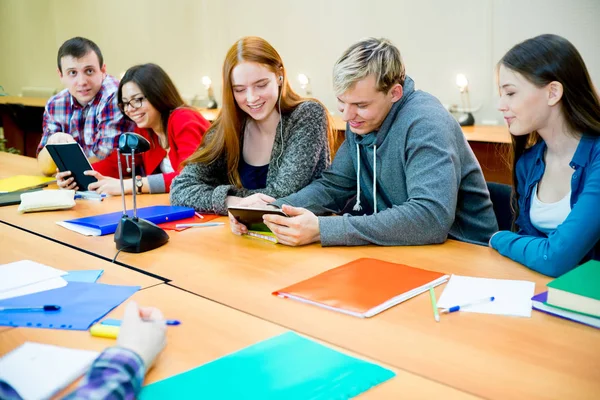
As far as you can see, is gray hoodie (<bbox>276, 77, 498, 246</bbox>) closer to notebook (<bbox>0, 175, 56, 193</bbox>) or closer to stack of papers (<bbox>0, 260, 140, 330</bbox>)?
stack of papers (<bbox>0, 260, 140, 330</bbox>)

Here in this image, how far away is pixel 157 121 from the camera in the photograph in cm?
281

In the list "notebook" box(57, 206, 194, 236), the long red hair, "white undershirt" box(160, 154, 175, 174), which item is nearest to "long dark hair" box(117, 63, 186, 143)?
"white undershirt" box(160, 154, 175, 174)

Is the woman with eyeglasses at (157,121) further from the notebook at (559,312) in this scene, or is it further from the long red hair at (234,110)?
the notebook at (559,312)

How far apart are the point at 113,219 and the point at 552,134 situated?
4.60 ft

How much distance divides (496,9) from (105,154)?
2.54 meters

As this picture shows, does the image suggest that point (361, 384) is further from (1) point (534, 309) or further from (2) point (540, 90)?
(2) point (540, 90)

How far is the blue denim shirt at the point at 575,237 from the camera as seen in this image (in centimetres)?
143

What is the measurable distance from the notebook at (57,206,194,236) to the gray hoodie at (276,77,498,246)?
1.23ft

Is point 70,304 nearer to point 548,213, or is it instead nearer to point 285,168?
point 285,168

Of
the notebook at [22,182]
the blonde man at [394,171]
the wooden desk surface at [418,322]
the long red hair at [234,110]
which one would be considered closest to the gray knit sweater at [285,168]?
the long red hair at [234,110]

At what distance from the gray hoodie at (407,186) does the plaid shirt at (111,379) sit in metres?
0.84

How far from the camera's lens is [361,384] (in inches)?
37.7

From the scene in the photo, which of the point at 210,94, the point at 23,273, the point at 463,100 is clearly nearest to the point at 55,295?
the point at 23,273

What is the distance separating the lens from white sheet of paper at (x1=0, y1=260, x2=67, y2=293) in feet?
4.75
